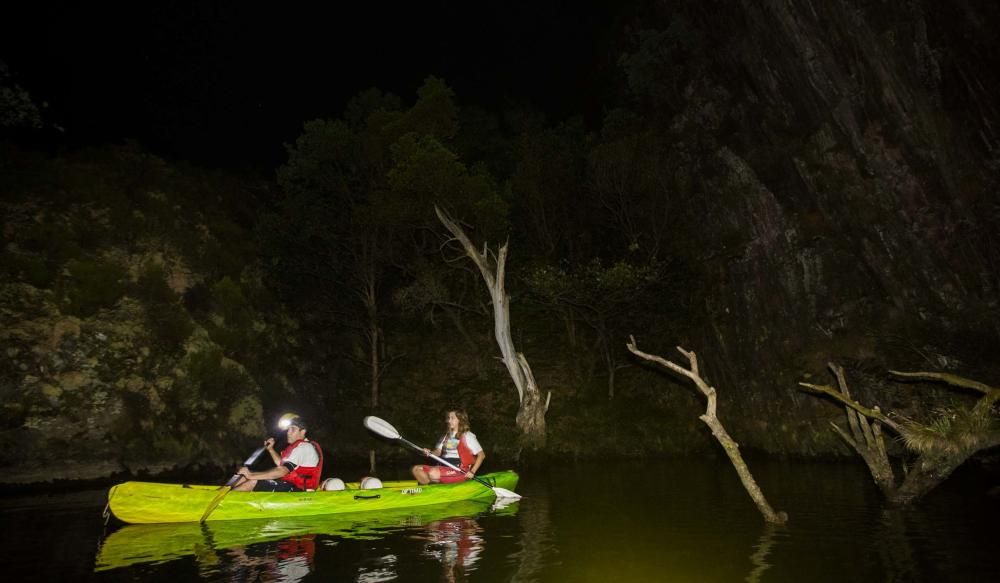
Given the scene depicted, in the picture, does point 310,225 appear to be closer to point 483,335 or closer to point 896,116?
point 483,335

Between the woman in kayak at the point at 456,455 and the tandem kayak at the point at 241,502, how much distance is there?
0.99 meters

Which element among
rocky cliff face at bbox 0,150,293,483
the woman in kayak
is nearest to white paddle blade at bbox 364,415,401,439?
the woman in kayak

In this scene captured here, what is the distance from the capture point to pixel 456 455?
47.6 feet

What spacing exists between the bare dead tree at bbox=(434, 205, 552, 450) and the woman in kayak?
25.9 ft

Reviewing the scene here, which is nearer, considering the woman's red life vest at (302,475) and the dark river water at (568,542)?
the dark river water at (568,542)

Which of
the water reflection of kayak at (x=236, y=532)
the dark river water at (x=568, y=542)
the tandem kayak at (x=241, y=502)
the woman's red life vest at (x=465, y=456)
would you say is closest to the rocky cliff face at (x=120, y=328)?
the dark river water at (x=568, y=542)

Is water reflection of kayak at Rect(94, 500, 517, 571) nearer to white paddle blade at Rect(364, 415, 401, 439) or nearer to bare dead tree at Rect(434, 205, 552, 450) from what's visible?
white paddle blade at Rect(364, 415, 401, 439)

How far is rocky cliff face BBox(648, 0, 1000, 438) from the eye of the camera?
16359 mm

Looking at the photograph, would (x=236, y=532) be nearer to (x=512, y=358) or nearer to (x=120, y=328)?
(x=120, y=328)

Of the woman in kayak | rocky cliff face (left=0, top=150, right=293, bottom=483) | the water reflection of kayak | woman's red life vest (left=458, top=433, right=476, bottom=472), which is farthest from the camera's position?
rocky cliff face (left=0, top=150, right=293, bottom=483)

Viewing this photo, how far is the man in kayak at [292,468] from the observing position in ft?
40.1

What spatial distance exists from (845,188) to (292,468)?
1657cm

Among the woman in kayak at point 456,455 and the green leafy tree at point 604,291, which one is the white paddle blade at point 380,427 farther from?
the green leafy tree at point 604,291

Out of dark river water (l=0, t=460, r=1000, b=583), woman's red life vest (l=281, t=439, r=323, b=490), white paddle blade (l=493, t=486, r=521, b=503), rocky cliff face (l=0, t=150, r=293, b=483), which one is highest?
rocky cliff face (l=0, t=150, r=293, b=483)
